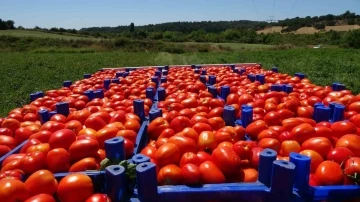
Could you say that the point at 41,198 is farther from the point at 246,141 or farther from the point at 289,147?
the point at 289,147

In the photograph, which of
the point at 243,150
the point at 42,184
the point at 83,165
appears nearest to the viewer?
the point at 42,184

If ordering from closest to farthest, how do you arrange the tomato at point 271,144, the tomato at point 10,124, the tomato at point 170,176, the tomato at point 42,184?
the tomato at point 42,184
the tomato at point 170,176
the tomato at point 271,144
the tomato at point 10,124

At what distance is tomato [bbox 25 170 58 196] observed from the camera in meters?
1.77

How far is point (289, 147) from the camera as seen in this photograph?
2.37 m

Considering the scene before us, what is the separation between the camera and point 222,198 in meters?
1.70

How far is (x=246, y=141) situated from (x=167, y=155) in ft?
2.35

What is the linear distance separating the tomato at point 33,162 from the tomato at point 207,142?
3.99 ft

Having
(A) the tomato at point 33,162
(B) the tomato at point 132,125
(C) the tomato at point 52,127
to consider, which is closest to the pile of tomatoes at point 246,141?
(B) the tomato at point 132,125

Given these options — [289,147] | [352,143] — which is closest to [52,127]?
[289,147]

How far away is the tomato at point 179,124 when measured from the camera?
2922 millimetres

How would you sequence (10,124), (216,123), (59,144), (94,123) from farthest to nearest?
(10,124) → (216,123) → (94,123) → (59,144)

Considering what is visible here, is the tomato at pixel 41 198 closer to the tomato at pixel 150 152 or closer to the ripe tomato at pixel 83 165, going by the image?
the ripe tomato at pixel 83 165

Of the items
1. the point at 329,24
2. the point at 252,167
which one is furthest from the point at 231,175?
the point at 329,24

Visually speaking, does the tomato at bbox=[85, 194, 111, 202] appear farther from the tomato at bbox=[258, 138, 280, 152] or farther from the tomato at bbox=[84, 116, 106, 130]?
the tomato at bbox=[258, 138, 280, 152]
